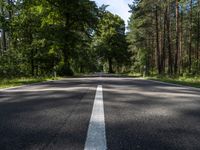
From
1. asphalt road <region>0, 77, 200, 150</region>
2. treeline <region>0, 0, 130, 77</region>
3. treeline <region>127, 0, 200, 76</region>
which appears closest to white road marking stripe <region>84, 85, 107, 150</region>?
asphalt road <region>0, 77, 200, 150</region>

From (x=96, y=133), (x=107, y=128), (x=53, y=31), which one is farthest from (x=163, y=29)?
(x=96, y=133)

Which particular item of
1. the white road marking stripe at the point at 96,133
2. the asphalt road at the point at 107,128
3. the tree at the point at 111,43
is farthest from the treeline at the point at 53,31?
the tree at the point at 111,43

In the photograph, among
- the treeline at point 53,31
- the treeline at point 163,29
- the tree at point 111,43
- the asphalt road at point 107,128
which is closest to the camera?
the asphalt road at point 107,128

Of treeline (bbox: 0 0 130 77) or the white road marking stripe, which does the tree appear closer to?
treeline (bbox: 0 0 130 77)

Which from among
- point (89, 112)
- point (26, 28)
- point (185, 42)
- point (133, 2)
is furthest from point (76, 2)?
point (185, 42)

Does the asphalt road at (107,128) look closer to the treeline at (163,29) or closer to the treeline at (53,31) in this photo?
the treeline at (163,29)

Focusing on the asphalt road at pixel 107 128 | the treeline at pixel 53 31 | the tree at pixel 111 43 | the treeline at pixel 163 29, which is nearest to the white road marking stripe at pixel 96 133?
the asphalt road at pixel 107 128

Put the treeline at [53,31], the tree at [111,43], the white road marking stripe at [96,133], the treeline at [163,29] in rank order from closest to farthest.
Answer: the white road marking stripe at [96,133]
the treeline at [53,31]
the treeline at [163,29]
the tree at [111,43]

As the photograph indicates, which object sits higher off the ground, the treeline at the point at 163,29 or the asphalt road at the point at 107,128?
the treeline at the point at 163,29

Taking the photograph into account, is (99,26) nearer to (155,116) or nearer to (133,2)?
Result: (133,2)

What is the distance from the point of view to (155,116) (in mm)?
A: 5418

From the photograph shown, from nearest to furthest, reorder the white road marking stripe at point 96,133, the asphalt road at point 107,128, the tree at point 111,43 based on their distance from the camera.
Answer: the white road marking stripe at point 96,133, the asphalt road at point 107,128, the tree at point 111,43

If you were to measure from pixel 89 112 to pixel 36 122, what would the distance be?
124 centimetres

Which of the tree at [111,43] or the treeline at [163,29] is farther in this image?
the tree at [111,43]
